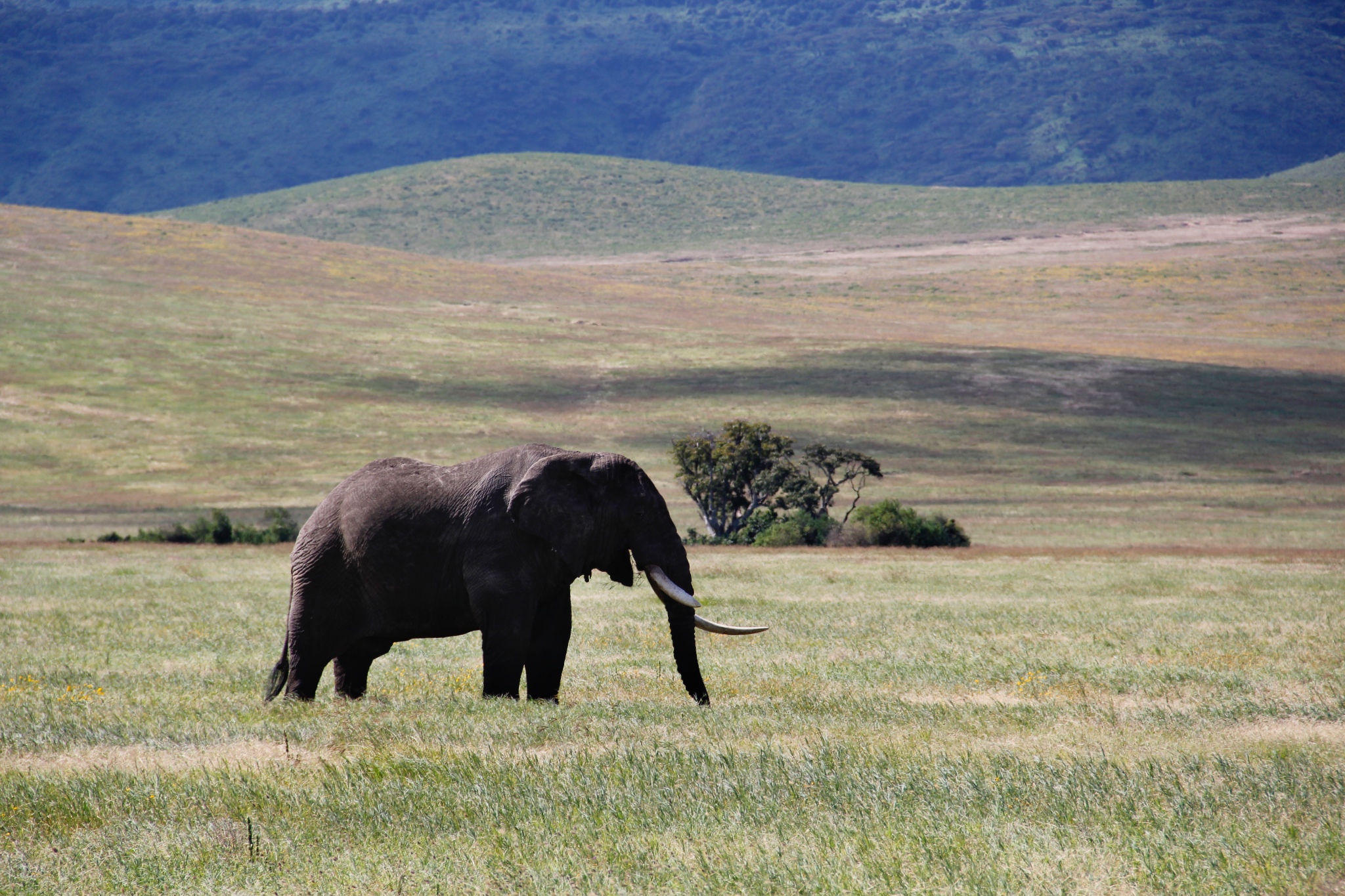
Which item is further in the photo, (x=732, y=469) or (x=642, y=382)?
(x=642, y=382)

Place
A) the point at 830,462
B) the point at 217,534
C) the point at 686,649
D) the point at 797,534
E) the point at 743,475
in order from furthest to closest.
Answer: the point at 830,462 → the point at 743,475 → the point at 217,534 → the point at 797,534 → the point at 686,649

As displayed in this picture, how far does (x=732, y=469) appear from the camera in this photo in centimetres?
4547

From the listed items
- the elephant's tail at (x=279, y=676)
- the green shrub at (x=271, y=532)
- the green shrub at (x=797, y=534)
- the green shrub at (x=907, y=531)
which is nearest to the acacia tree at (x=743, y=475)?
the green shrub at (x=797, y=534)

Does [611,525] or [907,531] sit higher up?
[611,525]

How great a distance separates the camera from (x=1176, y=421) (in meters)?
77.8

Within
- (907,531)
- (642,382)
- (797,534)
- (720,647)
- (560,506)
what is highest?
(560,506)

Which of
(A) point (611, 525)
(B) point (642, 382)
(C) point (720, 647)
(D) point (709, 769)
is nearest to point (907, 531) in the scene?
(C) point (720, 647)

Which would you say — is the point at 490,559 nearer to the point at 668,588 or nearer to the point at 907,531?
the point at 668,588

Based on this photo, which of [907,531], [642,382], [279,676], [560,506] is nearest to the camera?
[560,506]

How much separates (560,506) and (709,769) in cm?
349

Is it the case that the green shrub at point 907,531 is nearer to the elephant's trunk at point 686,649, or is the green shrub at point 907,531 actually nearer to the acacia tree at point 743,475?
the acacia tree at point 743,475

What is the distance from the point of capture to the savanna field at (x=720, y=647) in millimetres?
7262

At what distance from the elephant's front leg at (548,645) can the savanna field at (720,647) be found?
1.18 feet

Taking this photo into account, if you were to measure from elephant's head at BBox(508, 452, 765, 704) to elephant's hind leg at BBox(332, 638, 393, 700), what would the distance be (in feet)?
7.41
